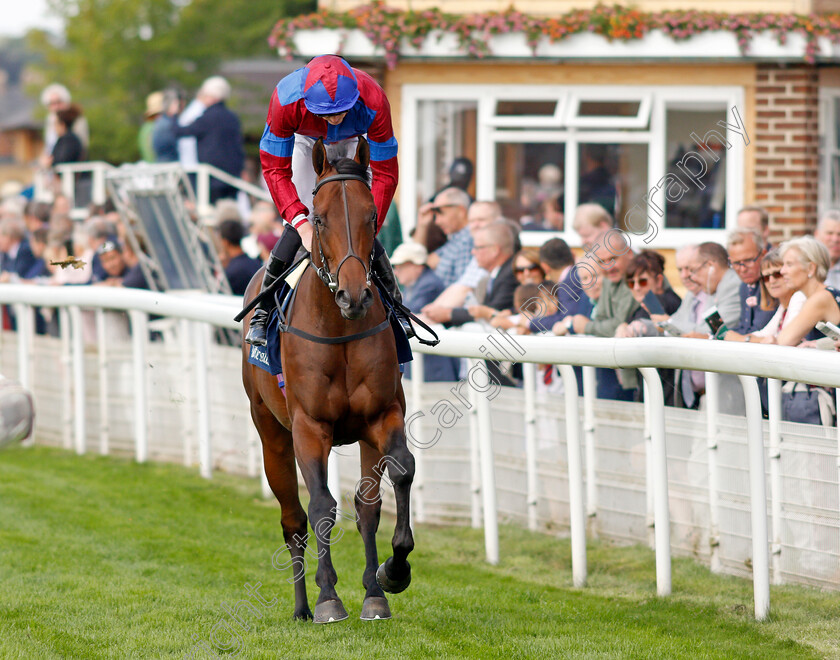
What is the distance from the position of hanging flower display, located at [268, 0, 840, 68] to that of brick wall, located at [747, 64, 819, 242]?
0.34 metres

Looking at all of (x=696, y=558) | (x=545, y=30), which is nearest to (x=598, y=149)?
(x=545, y=30)

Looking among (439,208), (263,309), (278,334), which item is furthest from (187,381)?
(278,334)

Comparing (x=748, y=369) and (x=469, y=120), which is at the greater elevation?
(x=469, y=120)

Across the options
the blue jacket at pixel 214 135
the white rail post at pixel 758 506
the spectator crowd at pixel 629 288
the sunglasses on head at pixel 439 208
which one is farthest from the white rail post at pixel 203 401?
the blue jacket at pixel 214 135

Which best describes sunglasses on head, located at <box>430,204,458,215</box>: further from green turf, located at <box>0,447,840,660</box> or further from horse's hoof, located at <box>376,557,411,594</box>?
horse's hoof, located at <box>376,557,411,594</box>

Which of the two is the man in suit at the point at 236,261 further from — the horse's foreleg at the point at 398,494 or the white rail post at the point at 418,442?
the horse's foreleg at the point at 398,494

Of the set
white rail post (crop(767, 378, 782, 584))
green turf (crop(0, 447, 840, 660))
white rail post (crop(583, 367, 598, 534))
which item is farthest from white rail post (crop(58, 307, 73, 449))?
white rail post (crop(767, 378, 782, 584))

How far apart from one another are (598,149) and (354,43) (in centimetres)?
240

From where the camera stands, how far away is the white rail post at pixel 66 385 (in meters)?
9.51

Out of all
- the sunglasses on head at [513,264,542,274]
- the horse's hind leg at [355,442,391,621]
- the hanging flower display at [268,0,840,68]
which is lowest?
the horse's hind leg at [355,442,391,621]

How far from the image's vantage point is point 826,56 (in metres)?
10.4

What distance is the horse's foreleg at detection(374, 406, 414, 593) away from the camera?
4754 millimetres

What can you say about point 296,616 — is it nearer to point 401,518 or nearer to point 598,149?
point 401,518

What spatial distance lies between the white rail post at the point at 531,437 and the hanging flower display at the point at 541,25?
16.8 ft
